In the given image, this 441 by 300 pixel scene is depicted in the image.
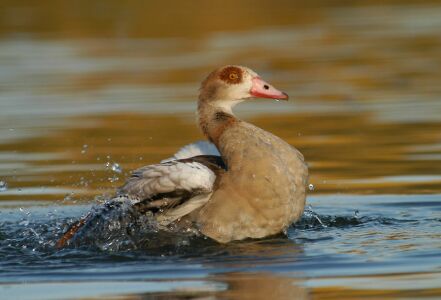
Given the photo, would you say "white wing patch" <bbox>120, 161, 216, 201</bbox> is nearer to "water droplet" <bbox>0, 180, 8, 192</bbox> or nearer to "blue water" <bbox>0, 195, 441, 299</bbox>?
"blue water" <bbox>0, 195, 441, 299</bbox>

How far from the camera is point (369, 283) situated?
23.5 feet

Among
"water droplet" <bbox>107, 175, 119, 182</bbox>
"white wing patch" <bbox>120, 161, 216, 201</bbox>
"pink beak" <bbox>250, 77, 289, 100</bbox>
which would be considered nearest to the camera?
"white wing patch" <bbox>120, 161, 216, 201</bbox>

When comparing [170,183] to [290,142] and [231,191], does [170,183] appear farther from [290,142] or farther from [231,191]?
[290,142]

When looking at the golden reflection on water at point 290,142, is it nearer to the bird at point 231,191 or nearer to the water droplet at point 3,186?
the water droplet at point 3,186

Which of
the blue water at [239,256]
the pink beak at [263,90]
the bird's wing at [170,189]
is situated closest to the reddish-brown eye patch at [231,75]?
the pink beak at [263,90]

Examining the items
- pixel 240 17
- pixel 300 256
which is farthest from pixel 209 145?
pixel 240 17

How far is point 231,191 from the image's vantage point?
8.77 metres

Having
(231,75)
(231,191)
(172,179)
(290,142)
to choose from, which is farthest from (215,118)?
(290,142)

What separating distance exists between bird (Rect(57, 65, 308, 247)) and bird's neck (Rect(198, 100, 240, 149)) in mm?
213

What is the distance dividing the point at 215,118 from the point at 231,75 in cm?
35

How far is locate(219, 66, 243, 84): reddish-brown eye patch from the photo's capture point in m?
9.45

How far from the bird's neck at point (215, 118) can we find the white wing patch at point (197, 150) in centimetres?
29

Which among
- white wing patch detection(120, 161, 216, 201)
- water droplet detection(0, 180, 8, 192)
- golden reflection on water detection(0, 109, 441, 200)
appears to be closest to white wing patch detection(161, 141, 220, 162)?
white wing patch detection(120, 161, 216, 201)

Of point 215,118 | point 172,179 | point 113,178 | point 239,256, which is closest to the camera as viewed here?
point 239,256
